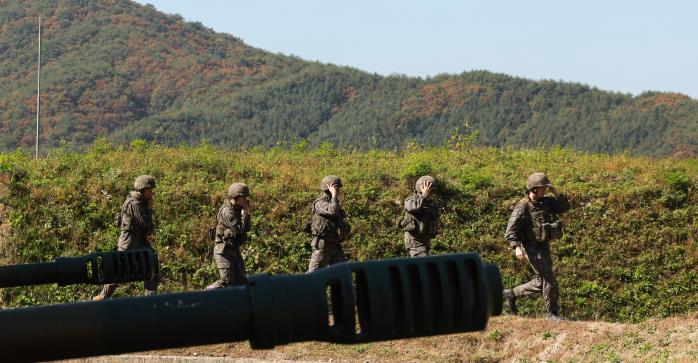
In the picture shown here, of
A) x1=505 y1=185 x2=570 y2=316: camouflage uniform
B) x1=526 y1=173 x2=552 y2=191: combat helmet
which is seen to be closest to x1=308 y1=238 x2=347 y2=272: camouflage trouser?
x1=505 y1=185 x2=570 y2=316: camouflage uniform

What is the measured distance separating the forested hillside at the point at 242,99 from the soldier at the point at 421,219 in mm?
23308

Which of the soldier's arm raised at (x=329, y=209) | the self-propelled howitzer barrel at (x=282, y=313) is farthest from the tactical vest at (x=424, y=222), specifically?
the self-propelled howitzer barrel at (x=282, y=313)

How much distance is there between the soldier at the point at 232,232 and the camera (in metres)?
14.3

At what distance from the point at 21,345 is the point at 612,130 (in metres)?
39.1

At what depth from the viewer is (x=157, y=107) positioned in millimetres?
51000

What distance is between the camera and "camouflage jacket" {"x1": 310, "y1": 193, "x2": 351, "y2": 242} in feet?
47.1

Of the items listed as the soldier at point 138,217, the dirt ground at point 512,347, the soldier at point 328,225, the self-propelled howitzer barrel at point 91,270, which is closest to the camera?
the self-propelled howitzer barrel at point 91,270

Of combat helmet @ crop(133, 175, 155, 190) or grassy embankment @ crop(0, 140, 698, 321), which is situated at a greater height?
combat helmet @ crop(133, 175, 155, 190)

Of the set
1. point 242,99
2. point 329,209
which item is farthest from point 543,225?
point 242,99

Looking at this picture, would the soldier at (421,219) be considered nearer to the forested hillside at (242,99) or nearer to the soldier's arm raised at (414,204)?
the soldier's arm raised at (414,204)

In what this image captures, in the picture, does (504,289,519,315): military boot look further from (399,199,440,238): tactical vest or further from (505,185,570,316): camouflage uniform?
(399,199,440,238): tactical vest

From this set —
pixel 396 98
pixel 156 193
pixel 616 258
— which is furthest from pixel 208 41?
pixel 616 258

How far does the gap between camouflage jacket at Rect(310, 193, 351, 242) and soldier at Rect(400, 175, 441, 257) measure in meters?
0.83

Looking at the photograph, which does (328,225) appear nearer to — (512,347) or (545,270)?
(545,270)
